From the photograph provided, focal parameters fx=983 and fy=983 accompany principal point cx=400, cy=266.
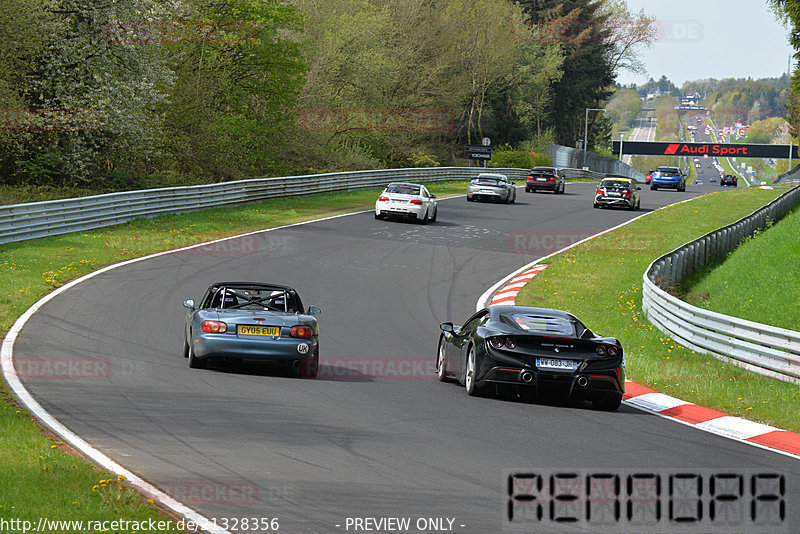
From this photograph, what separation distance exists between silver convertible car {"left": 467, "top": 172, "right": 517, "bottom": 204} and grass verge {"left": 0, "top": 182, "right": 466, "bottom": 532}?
3.32 metres

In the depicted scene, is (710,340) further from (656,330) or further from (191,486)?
(191,486)

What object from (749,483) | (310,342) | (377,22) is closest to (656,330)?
(310,342)

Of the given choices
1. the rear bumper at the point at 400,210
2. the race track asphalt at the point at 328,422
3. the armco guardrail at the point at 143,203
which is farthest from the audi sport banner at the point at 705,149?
the race track asphalt at the point at 328,422

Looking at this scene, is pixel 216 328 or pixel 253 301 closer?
pixel 216 328

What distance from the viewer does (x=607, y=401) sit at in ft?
38.7

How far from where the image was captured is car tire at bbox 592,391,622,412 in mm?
11703

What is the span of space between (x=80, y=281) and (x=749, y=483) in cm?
1604

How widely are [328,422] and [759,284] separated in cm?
1603

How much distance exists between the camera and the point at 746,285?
77.3ft

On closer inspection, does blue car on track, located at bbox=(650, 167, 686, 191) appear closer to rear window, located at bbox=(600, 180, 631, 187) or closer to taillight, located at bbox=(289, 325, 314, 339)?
rear window, located at bbox=(600, 180, 631, 187)

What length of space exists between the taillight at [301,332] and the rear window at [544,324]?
2.66m

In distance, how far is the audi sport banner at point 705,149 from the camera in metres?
109
